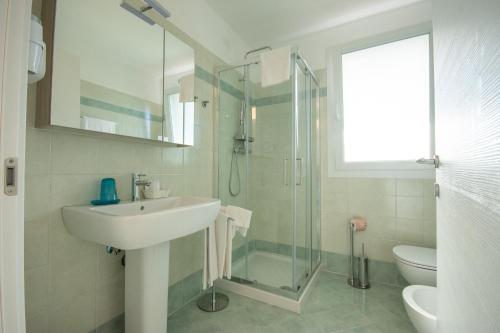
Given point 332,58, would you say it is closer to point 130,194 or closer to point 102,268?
point 130,194

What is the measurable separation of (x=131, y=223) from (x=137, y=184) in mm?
531

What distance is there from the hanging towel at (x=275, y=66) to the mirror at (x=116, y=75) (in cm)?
58

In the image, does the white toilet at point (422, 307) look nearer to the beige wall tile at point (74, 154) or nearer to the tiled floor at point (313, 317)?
the tiled floor at point (313, 317)

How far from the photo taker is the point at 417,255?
1641mm

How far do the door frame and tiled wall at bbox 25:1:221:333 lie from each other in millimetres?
625

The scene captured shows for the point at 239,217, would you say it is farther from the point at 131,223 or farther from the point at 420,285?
the point at 420,285

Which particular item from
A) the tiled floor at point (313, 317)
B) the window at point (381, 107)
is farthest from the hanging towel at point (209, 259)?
the window at point (381, 107)

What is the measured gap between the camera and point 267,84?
1.84 m

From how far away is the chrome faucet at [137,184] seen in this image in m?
1.29

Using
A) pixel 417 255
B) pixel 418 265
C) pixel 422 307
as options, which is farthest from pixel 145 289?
pixel 417 255

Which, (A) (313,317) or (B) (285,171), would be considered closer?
(A) (313,317)

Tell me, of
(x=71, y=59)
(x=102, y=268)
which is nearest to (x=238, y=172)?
(x=102, y=268)

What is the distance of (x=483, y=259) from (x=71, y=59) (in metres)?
1.53

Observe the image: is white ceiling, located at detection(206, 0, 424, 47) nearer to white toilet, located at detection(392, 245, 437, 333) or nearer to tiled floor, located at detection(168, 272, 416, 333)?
white toilet, located at detection(392, 245, 437, 333)
